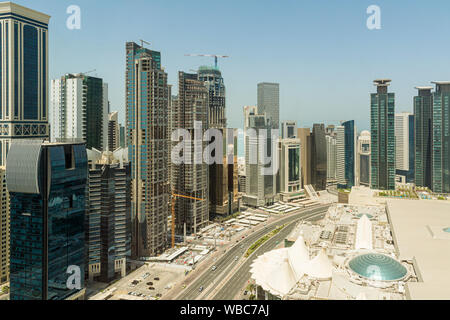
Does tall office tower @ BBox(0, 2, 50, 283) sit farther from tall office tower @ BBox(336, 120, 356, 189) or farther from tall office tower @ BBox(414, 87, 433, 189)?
tall office tower @ BBox(414, 87, 433, 189)

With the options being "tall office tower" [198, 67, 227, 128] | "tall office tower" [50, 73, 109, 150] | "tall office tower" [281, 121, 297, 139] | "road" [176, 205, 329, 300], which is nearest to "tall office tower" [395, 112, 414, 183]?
"tall office tower" [281, 121, 297, 139]

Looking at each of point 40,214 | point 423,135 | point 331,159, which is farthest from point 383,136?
point 40,214

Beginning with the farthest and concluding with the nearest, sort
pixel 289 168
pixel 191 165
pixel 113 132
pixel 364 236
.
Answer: pixel 289 168, pixel 113 132, pixel 191 165, pixel 364 236

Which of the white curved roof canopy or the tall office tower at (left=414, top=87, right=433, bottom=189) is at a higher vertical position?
the tall office tower at (left=414, top=87, right=433, bottom=189)

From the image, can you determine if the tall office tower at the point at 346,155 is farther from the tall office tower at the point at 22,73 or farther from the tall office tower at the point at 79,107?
the tall office tower at the point at 22,73

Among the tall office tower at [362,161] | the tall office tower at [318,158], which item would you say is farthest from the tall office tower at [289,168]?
the tall office tower at [362,161]

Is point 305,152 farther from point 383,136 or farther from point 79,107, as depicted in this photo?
point 79,107
